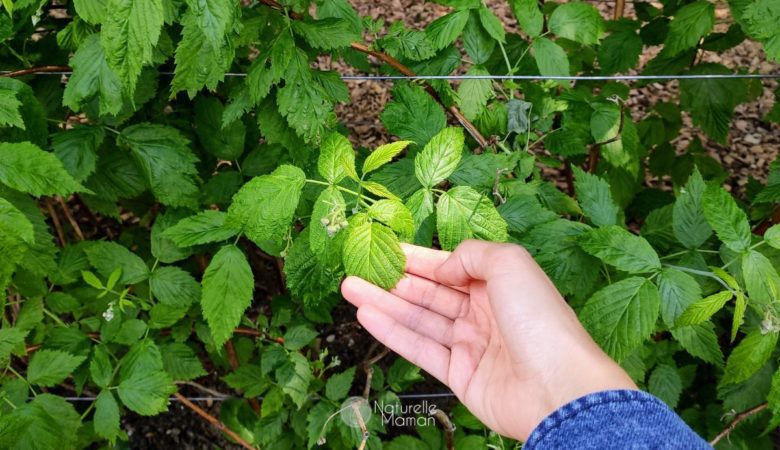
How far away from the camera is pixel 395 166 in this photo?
5.50 feet

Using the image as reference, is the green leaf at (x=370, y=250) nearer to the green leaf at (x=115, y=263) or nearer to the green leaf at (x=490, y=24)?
the green leaf at (x=490, y=24)

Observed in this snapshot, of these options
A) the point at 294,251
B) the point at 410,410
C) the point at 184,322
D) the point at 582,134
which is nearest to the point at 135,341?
the point at 184,322

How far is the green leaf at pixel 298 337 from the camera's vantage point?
2.20m

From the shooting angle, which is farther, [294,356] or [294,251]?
[294,356]

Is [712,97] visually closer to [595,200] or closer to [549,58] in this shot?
[549,58]

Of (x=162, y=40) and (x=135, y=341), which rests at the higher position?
(x=162, y=40)

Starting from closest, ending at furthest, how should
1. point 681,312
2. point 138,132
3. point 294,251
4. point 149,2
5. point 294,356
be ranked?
point 149,2, point 681,312, point 294,251, point 138,132, point 294,356

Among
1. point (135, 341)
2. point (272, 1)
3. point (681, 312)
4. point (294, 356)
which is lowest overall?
point (294, 356)

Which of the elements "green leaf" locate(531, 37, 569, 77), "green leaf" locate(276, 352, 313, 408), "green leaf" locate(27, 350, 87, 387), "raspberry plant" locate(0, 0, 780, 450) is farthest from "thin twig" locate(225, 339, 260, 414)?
"green leaf" locate(531, 37, 569, 77)

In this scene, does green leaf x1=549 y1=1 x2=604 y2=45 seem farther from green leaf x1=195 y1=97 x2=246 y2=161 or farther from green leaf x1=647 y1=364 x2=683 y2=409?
green leaf x1=647 y1=364 x2=683 y2=409

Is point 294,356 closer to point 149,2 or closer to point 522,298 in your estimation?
point 522,298

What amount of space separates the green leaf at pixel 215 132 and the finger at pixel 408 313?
2.13ft

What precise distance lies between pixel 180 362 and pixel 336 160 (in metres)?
1.15

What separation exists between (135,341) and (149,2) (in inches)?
47.9
